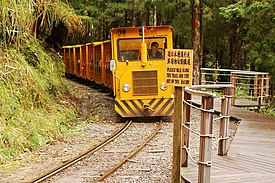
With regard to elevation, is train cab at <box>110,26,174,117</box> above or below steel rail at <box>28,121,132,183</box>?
above

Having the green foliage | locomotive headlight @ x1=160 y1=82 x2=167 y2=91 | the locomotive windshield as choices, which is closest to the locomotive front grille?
locomotive headlight @ x1=160 y1=82 x2=167 y2=91

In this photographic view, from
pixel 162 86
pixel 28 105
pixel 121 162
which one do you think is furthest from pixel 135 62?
pixel 121 162

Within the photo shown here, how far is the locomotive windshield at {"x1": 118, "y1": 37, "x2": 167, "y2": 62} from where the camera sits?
12023 millimetres

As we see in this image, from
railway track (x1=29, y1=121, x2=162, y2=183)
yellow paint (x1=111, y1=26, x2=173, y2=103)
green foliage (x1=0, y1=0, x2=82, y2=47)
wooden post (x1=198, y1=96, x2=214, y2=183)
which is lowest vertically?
railway track (x1=29, y1=121, x2=162, y2=183)

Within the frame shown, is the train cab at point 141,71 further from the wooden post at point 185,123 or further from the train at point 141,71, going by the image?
the wooden post at point 185,123

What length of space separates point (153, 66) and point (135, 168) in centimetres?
537

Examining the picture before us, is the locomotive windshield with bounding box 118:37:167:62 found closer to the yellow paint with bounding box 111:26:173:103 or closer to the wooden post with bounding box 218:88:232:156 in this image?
the yellow paint with bounding box 111:26:173:103

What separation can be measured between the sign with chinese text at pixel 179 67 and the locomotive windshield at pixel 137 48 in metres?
7.20

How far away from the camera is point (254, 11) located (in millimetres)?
12391

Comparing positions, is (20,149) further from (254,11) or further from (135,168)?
(254,11)

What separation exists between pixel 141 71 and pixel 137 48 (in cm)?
77

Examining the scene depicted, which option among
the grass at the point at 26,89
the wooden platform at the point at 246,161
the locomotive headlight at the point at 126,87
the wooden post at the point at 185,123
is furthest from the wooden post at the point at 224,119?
the locomotive headlight at the point at 126,87

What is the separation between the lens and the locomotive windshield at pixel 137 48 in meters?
12.0

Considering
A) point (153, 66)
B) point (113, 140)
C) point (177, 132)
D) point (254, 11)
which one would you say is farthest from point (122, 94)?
point (177, 132)
